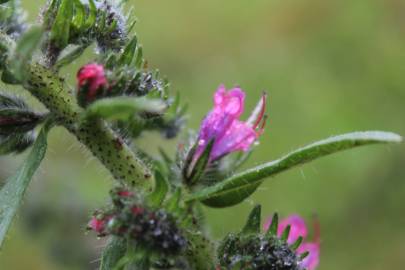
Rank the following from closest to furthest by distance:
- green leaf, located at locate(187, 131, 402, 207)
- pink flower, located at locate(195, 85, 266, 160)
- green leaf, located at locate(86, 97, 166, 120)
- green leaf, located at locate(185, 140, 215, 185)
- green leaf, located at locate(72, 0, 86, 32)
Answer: green leaf, located at locate(86, 97, 166, 120) < green leaf, located at locate(187, 131, 402, 207) < green leaf, located at locate(72, 0, 86, 32) < green leaf, located at locate(185, 140, 215, 185) < pink flower, located at locate(195, 85, 266, 160)

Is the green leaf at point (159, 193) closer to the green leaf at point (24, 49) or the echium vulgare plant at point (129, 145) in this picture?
the echium vulgare plant at point (129, 145)

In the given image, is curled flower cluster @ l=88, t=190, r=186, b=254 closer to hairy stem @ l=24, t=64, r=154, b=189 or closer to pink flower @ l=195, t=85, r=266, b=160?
hairy stem @ l=24, t=64, r=154, b=189

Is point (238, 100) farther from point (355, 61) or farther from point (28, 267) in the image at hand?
point (355, 61)

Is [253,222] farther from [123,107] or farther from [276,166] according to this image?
[123,107]

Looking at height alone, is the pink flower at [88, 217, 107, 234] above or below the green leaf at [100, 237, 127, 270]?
above

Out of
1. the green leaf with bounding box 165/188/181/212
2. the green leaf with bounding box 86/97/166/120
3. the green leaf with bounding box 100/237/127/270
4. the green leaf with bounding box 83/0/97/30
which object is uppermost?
the green leaf with bounding box 83/0/97/30

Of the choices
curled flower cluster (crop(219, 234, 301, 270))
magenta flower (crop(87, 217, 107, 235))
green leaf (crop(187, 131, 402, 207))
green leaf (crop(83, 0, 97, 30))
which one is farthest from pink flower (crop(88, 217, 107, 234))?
green leaf (crop(83, 0, 97, 30))

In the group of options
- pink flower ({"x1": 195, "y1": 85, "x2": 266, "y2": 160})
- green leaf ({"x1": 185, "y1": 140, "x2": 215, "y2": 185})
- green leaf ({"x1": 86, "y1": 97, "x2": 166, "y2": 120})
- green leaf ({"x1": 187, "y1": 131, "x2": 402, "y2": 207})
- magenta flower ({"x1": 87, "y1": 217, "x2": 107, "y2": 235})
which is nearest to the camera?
green leaf ({"x1": 86, "y1": 97, "x2": 166, "y2": 120})
